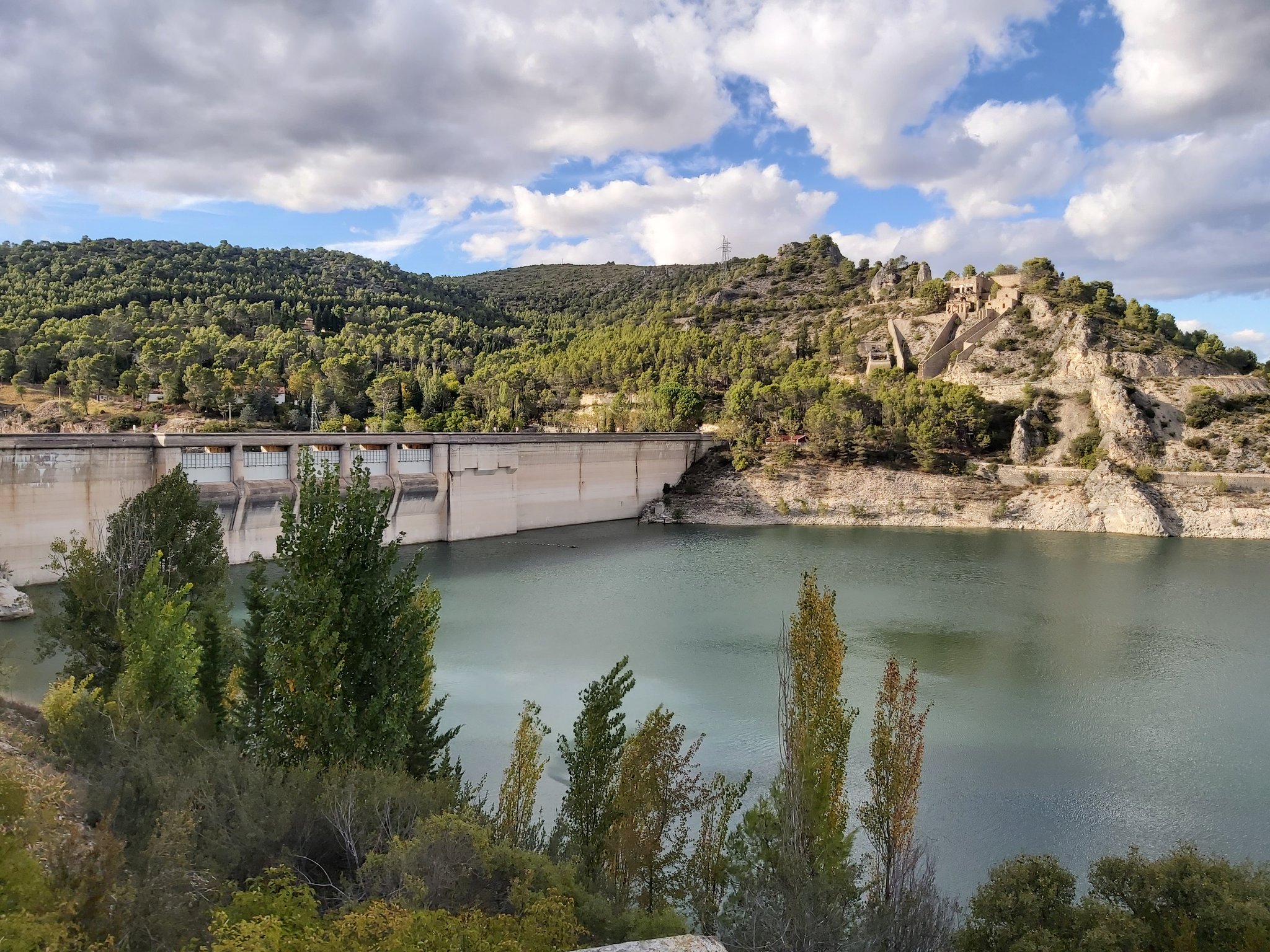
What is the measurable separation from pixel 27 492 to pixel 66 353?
128 feet

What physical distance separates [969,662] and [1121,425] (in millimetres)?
35897

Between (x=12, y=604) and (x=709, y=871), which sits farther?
(x=12, y=604)

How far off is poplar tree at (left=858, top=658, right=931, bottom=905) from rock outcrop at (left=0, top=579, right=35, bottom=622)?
25247 mm

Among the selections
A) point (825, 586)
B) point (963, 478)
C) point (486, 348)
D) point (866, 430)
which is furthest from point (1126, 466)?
point (486, 348)

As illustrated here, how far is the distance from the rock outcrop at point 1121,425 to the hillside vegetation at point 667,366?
0.46 feet

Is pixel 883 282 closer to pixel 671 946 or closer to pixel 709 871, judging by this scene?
pixel 709 871

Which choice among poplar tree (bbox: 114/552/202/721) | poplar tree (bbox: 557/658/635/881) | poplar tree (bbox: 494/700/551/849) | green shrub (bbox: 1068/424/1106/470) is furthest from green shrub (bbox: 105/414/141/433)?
green shrub (bbox: 1068/424/1106/470)

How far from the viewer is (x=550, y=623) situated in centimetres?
2594

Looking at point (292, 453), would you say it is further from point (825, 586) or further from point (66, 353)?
point (66, 353)

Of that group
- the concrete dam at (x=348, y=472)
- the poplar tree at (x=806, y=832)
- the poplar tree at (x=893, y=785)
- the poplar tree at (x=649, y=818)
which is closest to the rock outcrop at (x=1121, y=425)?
the concrete dam at (x=348, y=472)

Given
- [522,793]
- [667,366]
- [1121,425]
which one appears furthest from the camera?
[667,366]

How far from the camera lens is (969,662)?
22.2m

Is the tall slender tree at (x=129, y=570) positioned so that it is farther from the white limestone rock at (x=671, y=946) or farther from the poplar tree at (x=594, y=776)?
the white limestone rock at (x=671, y=946)

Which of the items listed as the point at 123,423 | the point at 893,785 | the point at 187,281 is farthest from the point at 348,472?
the point at 187,281
